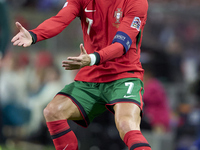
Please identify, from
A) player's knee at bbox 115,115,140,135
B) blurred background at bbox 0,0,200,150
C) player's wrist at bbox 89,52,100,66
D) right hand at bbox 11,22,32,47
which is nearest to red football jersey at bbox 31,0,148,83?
right hand at bbox 11,22,32,47

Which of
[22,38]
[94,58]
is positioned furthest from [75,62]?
[22,38]

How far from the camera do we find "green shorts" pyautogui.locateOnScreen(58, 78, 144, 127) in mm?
3752

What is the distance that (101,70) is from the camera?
3.90 m

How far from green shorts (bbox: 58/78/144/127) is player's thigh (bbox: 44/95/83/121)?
0.16 feet

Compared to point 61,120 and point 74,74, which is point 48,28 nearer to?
point 61,120

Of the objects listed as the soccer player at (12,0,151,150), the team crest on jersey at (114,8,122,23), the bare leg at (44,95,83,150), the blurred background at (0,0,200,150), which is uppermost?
the team crest on jersey at (114,8,122,23)

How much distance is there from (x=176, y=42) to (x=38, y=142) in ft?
13.2

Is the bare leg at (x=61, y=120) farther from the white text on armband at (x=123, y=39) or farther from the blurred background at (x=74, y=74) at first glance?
the blurred background at (x=74, y=74)

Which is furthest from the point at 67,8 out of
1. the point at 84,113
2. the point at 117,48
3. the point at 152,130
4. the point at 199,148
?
the point at 152,130

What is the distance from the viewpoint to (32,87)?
26.5ft

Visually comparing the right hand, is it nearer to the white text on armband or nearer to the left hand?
the left hand

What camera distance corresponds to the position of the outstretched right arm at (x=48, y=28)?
3.50m

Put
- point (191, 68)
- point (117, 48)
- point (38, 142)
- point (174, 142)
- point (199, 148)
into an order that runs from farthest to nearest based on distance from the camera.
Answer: point (191, 68) → point (38, 142) → point (174, 142) → point (199, 148) → point (117, 48)

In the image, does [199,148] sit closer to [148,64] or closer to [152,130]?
[152,130]
